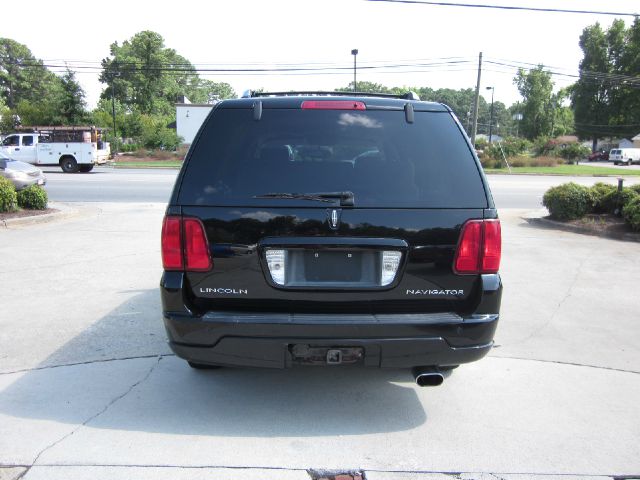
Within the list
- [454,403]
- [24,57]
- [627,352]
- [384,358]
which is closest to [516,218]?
[627,352]

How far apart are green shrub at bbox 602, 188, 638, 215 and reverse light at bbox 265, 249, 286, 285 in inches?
425

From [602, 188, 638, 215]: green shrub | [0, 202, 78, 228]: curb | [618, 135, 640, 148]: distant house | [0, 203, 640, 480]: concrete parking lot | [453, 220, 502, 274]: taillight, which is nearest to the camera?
[0, 203, 640, 480]: concrete parking lot

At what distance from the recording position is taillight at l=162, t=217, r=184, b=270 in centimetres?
312

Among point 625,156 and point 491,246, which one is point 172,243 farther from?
point 625,156

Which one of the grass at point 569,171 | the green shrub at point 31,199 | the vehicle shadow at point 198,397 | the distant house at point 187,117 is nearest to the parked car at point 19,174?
the green shrub at point 31,199

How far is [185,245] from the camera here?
Result: 10.2 feet

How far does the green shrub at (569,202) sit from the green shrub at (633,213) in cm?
115

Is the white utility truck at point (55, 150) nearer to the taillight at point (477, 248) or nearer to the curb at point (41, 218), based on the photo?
the curb at point (41, 218)

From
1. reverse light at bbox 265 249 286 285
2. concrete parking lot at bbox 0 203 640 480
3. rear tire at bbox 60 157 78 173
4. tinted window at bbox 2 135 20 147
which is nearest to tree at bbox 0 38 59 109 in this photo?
tinted window at bbox 2 135 20 147

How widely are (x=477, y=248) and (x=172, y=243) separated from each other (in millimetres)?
1804

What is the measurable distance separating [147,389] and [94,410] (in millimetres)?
409

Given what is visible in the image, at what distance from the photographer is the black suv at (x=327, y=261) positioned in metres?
3.06

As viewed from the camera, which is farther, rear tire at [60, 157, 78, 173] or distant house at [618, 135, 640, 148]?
distant house at [618, 135, 640, 148]

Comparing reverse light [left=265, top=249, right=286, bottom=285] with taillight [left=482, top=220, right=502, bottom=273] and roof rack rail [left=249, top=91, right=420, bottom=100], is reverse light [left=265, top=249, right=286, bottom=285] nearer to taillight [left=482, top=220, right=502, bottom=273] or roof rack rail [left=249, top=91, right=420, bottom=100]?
taillight [left=482, top=220, right=502, bottom=273]
